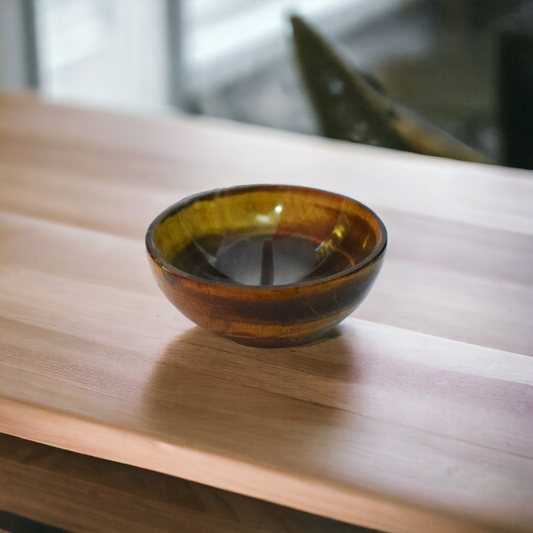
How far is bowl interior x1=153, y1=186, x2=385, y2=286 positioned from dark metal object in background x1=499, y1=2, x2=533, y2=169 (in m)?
1.14

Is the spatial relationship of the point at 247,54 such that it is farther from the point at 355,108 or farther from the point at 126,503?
the point at 126,503

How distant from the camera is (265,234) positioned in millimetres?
677

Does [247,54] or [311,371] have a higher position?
[311,371]

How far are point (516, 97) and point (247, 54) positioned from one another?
114cm

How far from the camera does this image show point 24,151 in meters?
1.07

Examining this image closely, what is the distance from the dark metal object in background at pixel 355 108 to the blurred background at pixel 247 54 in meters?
0.11

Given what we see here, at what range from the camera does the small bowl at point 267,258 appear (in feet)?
1.66

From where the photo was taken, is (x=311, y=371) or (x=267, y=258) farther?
(x=267, y=258)

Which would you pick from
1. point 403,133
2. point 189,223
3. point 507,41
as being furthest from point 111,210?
point 507,41

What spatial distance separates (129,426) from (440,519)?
0.23 metres

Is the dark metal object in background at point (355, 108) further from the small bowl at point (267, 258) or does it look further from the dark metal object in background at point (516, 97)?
the small bowl at point (267, 258)

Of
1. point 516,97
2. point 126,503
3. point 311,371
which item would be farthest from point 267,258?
point 516,97

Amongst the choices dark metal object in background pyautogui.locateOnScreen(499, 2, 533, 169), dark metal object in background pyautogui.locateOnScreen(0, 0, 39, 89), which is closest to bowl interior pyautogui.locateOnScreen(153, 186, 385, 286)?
dark metal object in background pyautogui.locateOnScreen(499, 2, 533, 169)

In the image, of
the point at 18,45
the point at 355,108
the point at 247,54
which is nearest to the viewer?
the point at 355,108
